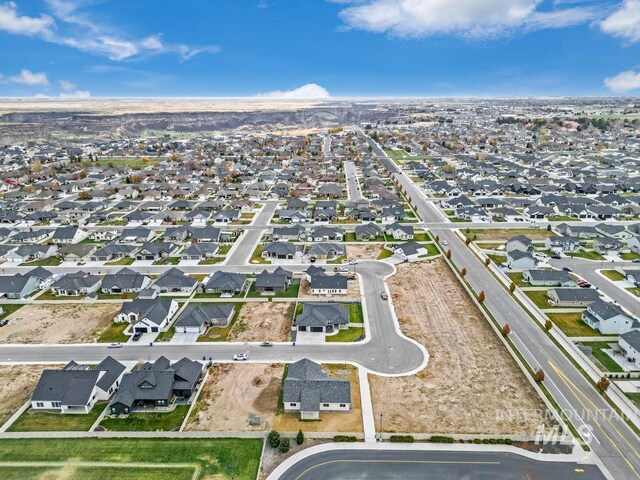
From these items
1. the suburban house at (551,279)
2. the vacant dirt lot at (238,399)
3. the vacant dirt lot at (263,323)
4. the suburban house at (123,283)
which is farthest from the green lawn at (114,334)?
the suburban house at (551,279)

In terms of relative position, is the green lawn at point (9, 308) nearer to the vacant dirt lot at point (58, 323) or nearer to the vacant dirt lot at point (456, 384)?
the vacant dirt lot at point (58, 323)

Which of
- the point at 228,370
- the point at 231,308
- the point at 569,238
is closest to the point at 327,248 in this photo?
the point at 231,308

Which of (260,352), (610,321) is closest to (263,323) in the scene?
(260,352)

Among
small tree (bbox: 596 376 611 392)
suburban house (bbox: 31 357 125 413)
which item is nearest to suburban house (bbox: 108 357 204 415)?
suburban house (bbox: 31 357 125 413)

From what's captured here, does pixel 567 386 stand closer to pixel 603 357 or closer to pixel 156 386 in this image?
pixel 603 357

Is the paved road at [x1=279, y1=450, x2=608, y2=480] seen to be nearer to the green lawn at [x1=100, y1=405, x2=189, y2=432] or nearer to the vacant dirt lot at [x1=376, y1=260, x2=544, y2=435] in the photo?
the vacant dirt lot at [x1=376, y1=260, x2=544, y2=435]

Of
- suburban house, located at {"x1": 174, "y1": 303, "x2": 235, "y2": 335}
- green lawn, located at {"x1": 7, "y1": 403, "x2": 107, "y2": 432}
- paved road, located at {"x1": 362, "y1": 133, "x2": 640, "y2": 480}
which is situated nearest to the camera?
paved road, located at {"x1": 362, "y1": 133, "x2": 640, "y2": 480}

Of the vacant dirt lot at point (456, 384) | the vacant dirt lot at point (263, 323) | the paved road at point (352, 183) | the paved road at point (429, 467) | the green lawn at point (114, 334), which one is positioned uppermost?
the paved road at point (352, 183)
